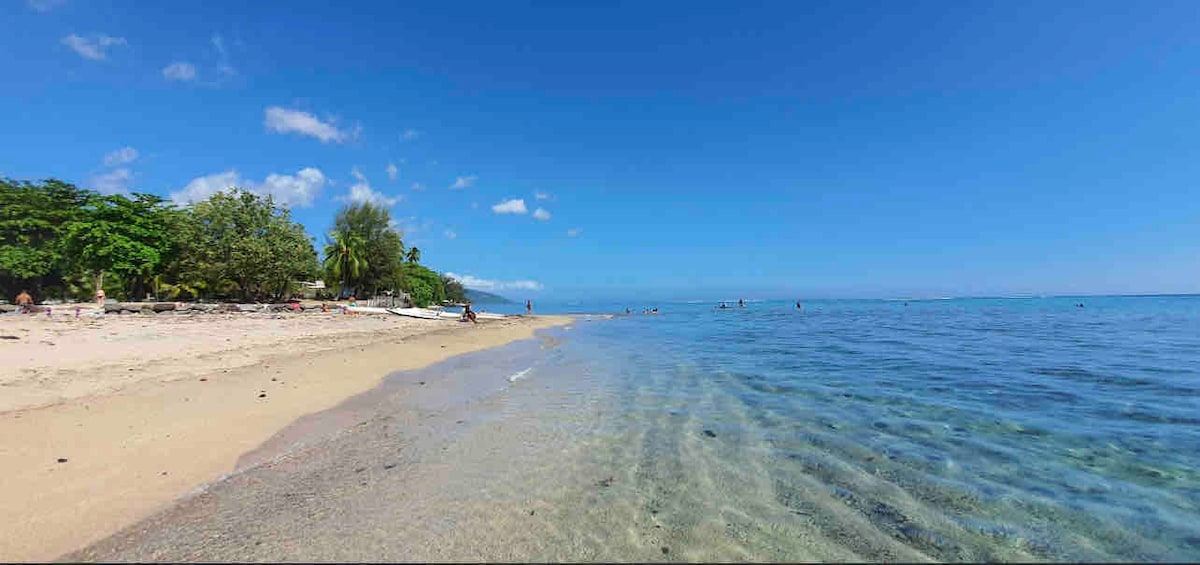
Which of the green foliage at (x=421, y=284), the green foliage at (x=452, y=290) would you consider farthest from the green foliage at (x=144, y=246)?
the green foliage at (x=452, y=290)

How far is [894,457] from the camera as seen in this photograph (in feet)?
19.2

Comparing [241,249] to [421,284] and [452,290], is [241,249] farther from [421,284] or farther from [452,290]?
[452,290]

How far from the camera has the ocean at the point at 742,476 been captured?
3750 mm

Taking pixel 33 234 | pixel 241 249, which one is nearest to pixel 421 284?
pixel 241 249

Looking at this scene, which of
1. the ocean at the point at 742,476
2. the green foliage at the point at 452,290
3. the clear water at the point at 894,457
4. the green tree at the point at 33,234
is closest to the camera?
the ocean at the point at 742,476

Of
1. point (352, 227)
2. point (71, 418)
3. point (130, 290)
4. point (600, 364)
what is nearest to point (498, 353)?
point (600, 364)

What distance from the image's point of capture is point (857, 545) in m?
3.74

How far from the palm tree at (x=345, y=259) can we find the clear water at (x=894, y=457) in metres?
49.6

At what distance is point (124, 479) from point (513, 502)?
4.04 metres

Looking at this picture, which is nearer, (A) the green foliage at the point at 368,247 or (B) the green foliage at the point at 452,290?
(A) the green foliage at the point at 368,247

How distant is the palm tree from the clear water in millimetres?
49563

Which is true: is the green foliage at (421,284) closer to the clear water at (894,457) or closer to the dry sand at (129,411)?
the dry sand at (129,411)

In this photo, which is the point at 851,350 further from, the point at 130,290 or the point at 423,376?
the point at 130,290

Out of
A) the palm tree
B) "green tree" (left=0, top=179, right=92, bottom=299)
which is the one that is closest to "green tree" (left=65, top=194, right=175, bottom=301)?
"green tree" (left=0, top=179, right=92, bottom=299)
